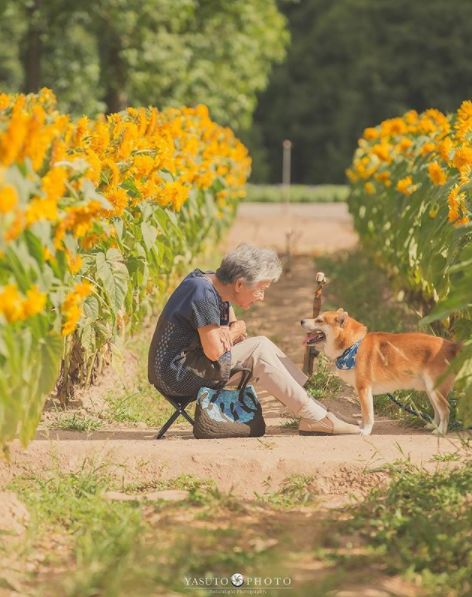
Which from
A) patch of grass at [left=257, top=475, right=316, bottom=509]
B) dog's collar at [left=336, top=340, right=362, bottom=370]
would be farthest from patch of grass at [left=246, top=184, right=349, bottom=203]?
patch of grass at [left=257, top=475, right=316, bottom=509]

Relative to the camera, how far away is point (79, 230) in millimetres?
4742

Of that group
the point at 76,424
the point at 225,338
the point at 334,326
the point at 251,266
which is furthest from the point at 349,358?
the point at 76,424

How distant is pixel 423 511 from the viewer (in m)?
4.84

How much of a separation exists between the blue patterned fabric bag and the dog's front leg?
0.54 metres

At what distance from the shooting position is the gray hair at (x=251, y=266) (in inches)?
238

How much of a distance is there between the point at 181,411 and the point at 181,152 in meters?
3.24

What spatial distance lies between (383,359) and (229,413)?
2.79ft

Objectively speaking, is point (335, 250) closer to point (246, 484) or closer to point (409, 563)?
point (246, 484)

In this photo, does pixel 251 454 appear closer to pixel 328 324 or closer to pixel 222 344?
pixel 222 344

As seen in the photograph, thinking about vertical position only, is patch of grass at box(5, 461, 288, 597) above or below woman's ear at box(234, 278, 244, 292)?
below

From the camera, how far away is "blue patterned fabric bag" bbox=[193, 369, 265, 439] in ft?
20.3

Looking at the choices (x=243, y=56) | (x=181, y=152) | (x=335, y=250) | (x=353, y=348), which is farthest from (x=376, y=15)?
(x=353, y=348)

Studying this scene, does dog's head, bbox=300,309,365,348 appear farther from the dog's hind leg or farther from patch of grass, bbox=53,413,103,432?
patch of grass, bbox=53,413,103,432

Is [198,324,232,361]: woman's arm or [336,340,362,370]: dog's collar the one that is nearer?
[198,324,232,361]: woman's arm
